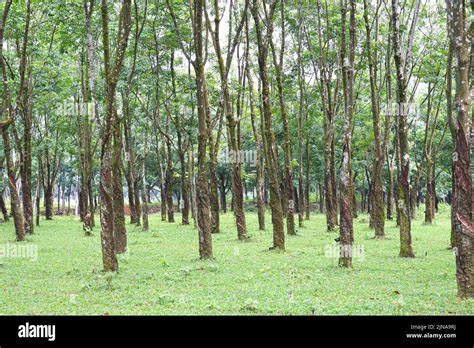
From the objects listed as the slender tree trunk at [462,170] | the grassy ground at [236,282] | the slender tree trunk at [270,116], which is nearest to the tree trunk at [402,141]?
the grassy ground at [236,282]

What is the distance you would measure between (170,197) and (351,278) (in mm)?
27276

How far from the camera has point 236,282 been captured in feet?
40.0

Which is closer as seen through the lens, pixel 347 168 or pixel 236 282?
pixel 236 282

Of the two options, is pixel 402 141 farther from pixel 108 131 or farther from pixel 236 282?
pixel 108 131

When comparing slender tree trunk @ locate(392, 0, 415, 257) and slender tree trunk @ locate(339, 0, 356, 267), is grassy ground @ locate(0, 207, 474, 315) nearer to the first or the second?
slender tree trunk @ locate(339, 0, 356, 267)

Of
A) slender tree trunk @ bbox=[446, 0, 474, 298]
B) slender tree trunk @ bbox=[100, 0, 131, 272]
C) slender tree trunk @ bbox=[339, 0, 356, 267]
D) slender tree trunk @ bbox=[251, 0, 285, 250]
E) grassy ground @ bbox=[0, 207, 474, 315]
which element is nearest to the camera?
grassy ground @ bbox=[0, 207, 474, 315]

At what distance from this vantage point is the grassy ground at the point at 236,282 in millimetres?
9328

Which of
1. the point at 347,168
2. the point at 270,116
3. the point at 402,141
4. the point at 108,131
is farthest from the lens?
the point at 270,116

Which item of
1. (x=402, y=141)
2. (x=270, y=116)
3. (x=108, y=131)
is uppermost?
(x=270, y=116)

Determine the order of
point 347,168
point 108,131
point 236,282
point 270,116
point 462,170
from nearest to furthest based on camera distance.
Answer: point 462,170
point 236,282
point 108,131
point 347,168
point 270,116

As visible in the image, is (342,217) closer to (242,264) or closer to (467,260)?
(242,264)

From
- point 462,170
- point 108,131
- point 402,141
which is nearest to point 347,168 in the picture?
point 402,141

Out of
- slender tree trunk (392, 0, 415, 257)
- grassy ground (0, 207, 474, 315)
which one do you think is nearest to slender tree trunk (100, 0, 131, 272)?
grassy ground (0, 207, 474, 315)

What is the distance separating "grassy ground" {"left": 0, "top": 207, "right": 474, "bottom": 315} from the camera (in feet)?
30.6
